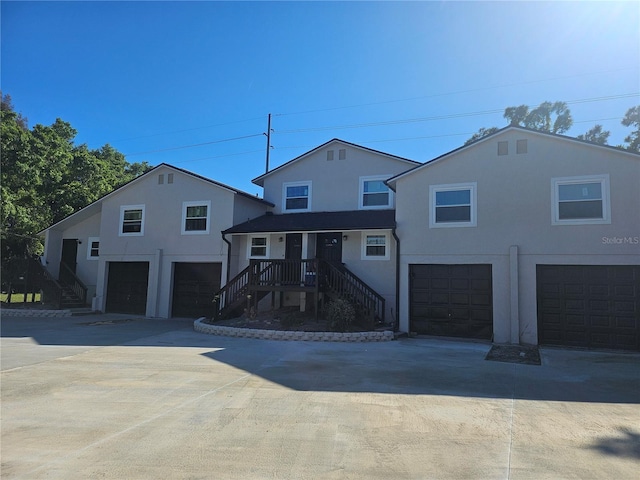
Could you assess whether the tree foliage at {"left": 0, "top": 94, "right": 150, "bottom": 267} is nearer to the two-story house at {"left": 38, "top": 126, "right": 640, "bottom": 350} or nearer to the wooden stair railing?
the two-story house at {"left": 38, "top": 126, "right": 640, "bottom": 350}

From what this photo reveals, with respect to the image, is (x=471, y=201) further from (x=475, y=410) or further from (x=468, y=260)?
(x=475, y=410)

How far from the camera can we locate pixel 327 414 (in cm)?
516

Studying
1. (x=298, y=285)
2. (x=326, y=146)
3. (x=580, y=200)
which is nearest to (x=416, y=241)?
(x=298, y=285)

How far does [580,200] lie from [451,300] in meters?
4.52

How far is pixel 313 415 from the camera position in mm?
5121

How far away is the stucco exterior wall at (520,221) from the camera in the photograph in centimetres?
1066

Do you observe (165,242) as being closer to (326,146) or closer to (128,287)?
(128,287)

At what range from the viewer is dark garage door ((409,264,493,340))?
39.1ft

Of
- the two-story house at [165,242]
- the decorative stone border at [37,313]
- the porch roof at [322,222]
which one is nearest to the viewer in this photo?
the porch roof at [322,222]

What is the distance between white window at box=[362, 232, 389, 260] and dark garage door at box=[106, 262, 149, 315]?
386 inches

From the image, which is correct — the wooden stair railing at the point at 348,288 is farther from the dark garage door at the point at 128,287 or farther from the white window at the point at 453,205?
the dark garage door at the point at 128,287

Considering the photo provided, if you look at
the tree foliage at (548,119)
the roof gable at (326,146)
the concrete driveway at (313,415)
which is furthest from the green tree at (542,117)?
the concrete driveway at (313,415)

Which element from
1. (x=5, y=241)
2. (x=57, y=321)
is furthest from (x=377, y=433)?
(x=5, y=241)

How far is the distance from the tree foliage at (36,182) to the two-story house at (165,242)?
2.98m
